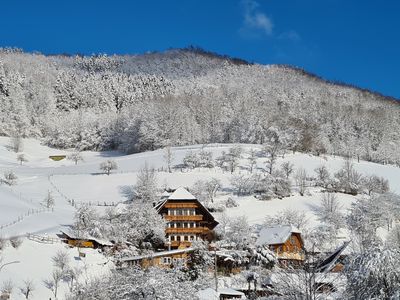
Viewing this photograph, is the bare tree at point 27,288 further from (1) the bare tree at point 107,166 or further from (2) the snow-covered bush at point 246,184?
(1) the bare tree at point 107,166

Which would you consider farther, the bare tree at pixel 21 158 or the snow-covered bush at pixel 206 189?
the bare tree at pixel 21 158

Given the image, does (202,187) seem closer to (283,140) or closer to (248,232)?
(248,232)

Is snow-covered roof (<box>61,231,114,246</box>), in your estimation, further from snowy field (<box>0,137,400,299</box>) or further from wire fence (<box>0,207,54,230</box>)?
wire fence (<box>0,207,54,230</box>)

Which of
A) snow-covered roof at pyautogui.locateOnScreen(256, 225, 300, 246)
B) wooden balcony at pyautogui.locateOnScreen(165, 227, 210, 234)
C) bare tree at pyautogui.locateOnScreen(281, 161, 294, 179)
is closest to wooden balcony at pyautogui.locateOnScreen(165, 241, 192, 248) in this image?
wooden balcony at pyautogui.locateOnScreen(165, 227, 210, 234)

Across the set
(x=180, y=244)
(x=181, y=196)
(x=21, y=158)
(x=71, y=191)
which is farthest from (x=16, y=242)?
(x=21, y=158)

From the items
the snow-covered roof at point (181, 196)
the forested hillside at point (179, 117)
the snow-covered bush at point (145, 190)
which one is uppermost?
the forested hillside at point (179, 117)

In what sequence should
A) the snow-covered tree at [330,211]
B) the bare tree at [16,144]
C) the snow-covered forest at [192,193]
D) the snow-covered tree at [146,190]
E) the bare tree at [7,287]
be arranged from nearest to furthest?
1. the snow-covered forest at [192,193]
2. the bare tree at [7,287]
3. the snow-covered tree at [330,211]
4. the snow-covered tree at [146,190]
5. the bare tree at [16,144]

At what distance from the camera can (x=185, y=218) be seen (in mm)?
66438

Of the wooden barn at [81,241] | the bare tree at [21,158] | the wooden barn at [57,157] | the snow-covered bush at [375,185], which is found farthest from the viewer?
the wooden barn at [57,157]

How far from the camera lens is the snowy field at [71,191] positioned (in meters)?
48.2

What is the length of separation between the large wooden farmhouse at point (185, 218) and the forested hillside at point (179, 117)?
129ft

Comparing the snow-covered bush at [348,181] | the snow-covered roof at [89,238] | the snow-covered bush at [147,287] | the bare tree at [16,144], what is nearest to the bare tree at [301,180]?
the snow-covered bush at [348,181]

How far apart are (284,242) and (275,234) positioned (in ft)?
8.21

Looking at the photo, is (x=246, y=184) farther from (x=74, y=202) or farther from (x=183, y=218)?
(x=74, y=202)
